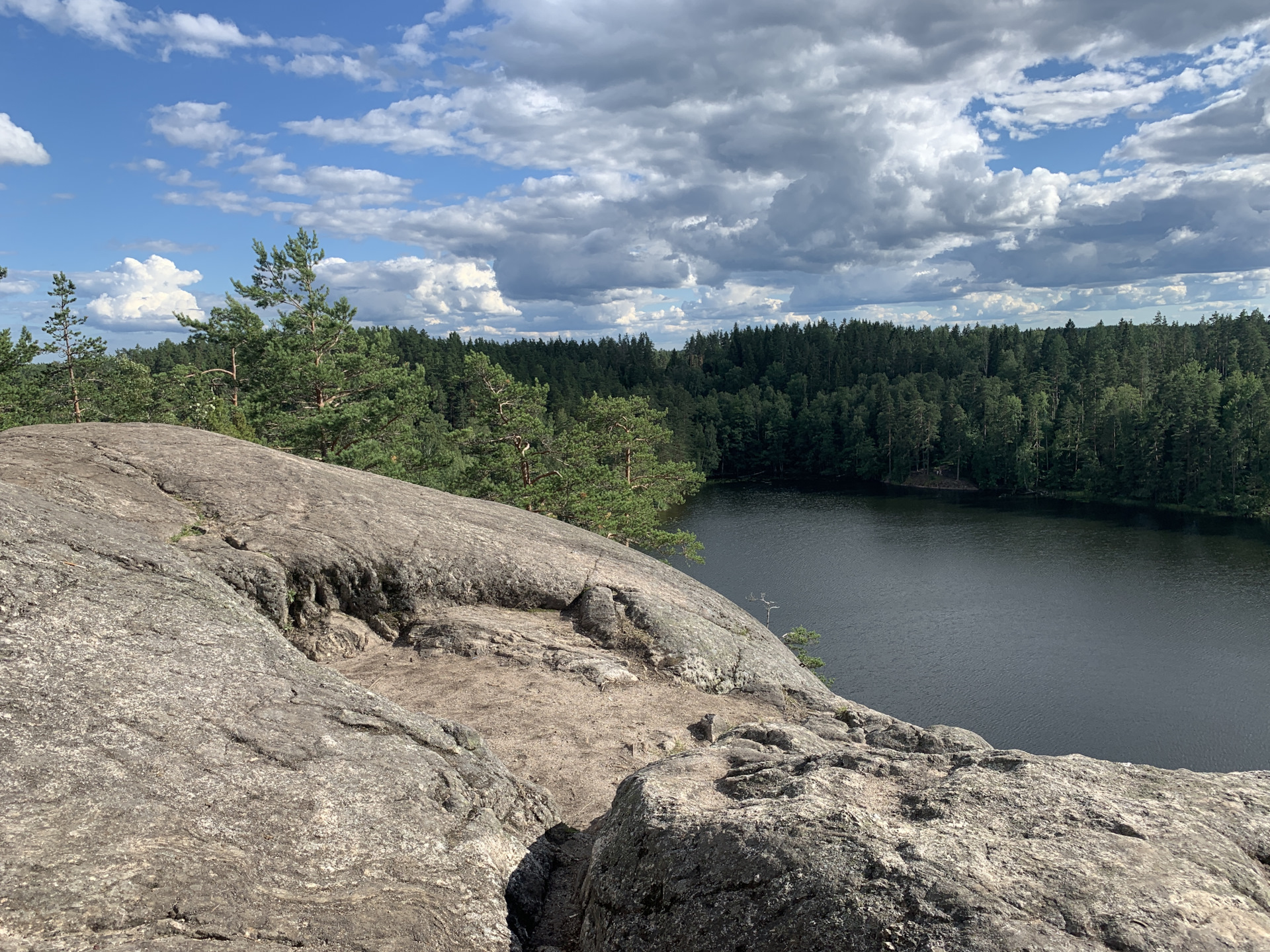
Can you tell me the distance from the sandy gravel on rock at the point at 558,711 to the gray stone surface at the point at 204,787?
4.51ft

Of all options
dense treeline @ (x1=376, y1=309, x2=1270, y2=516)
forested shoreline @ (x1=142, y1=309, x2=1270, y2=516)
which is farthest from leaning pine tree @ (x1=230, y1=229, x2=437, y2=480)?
dense treeline @ (x1=376, y1=309, x2=1270, y2=516)

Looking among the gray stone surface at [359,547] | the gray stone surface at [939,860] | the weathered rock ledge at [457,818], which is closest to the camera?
the gray stone surface at [939,860]

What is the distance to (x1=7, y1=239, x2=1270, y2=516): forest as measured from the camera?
27.4 metres

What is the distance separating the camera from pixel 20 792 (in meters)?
4.68

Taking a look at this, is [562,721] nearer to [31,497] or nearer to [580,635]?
[580,635]

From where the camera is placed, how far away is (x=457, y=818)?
5.98 m

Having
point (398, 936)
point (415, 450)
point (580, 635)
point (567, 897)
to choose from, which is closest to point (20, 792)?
point (398, 936)

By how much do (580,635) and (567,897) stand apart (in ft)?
20.6

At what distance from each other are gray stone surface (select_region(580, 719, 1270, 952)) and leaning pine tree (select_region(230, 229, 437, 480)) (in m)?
20.5

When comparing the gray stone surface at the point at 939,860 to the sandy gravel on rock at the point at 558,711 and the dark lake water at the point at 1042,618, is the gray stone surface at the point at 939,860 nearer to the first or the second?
the sandy gravel on rock at the point at 558,711

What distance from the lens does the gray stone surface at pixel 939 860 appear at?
155 inches

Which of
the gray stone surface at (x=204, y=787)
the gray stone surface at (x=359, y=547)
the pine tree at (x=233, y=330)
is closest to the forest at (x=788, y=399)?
the pine tree at (x=233, y=330)

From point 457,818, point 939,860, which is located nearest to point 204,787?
point 457,818

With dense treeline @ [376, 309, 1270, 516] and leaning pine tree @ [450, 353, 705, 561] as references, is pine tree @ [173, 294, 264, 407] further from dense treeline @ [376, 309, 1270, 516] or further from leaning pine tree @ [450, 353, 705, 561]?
dense treeline @ [376, 309, 1270, 516]
